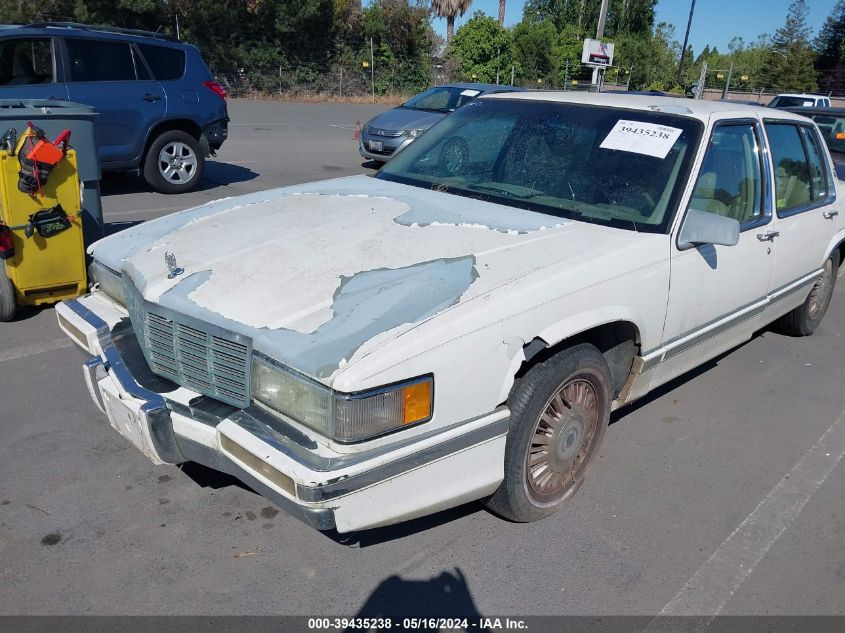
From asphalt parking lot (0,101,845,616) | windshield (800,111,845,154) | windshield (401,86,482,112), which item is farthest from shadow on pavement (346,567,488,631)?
windshield (401,86,482,112)

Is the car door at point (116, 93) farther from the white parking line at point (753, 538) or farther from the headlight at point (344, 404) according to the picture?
the white parking line at point (753, 538)

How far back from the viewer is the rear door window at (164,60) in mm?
8969

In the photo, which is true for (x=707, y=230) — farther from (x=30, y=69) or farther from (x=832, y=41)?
(x=832, y=41)

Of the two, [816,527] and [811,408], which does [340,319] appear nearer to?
[816,527]

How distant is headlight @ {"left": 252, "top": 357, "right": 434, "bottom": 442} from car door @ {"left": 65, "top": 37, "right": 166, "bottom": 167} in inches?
278

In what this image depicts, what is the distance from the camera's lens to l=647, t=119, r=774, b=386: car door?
3.47 m

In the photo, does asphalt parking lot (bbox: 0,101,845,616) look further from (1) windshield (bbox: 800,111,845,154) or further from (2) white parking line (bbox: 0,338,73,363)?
(1) windshield (bbox: 800,111,845,154)

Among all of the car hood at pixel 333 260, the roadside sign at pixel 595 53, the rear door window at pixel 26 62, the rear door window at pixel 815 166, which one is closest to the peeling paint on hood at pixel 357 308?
the car hood at pixel 333 260

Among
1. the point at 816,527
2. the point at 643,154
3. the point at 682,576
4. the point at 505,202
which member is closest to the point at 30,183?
the point at 505,202

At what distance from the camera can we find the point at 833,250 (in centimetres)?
538

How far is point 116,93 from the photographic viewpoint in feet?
28.2

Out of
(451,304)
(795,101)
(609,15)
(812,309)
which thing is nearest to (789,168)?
(812,309)

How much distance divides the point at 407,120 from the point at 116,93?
5.21 metres

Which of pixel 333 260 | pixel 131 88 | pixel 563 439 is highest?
pixel 131 88
